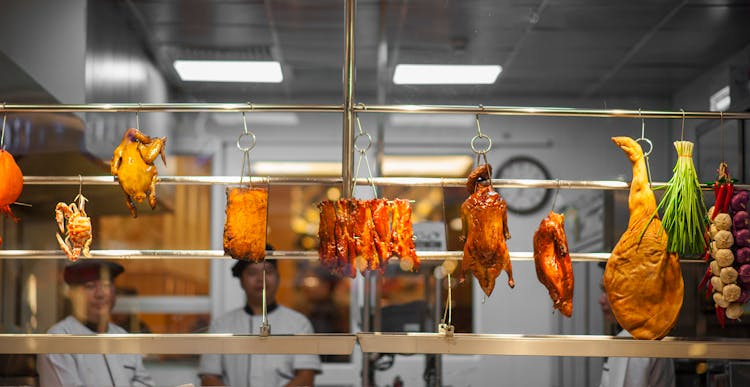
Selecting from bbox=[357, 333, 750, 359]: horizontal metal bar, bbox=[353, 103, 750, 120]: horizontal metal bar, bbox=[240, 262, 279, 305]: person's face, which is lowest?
bbox=[357, 333, 750, 359]: horizontal metal bar

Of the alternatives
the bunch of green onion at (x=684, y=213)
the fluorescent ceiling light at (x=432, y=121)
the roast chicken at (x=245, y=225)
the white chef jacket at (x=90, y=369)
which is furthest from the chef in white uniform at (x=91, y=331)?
the bunch of green onion at (x=684, y=213)

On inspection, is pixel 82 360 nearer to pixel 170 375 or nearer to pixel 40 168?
pixel 170 375

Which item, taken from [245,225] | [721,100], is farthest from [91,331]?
[721,100]

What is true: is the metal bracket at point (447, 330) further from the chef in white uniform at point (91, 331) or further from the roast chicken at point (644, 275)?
the chef in white uniform at point (91, 331)

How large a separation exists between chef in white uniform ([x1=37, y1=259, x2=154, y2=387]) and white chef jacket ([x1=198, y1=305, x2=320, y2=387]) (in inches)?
18.8

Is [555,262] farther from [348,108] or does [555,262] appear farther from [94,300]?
[94,300]

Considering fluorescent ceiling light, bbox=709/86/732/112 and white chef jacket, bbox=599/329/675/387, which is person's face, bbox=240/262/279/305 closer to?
white chef jacket, bbox=599/329/675/387

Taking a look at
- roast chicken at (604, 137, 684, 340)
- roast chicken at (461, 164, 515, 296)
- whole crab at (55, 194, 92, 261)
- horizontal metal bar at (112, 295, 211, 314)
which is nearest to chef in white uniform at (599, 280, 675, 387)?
roast chicken at (604, 137, 684, 340)

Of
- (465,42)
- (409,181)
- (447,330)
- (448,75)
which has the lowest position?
(447,330)

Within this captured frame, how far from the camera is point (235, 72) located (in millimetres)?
6121

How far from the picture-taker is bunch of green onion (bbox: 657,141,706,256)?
13.9 ft

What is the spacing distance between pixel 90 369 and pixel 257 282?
118 centimetres

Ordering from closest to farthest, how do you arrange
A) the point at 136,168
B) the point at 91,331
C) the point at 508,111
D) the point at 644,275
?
the point at 644,275 < the point at 136,168 < the point at 508,111 < the point at 91,331

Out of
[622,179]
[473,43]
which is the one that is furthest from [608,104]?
[473,43]
